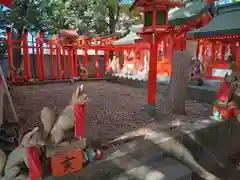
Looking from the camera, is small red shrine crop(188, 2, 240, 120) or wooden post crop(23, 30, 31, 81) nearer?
small red shrine crop(188, 2, 240, 120)

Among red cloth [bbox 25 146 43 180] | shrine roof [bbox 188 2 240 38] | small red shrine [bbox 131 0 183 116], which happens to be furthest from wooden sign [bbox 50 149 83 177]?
shrine roof [bbox 188 2 240 38]

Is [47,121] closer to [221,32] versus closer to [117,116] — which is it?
[117,116]

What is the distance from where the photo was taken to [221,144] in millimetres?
4414

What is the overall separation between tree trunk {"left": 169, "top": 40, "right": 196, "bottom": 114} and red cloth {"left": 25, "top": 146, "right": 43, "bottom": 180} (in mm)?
3659

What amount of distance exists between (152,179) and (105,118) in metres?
2.29

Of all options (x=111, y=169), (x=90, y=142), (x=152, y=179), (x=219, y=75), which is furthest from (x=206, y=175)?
(x=219, y=75)

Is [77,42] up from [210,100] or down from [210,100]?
up

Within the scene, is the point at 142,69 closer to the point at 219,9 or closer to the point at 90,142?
the point at 219,9

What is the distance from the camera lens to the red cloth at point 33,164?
1.98 metres

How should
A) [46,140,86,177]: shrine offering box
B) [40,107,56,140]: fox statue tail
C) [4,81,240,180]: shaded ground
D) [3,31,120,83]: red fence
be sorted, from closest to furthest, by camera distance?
[46,140,86,177]: shrine offering box
[40,107,56,140]: fox statue tail
[4,81,240,180]: shaded ground
[3,31,120,83]: red fence

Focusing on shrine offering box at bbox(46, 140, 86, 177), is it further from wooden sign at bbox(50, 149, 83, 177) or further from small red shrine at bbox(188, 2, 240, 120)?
small red shrine at bbox(188, 2, 240, 120)

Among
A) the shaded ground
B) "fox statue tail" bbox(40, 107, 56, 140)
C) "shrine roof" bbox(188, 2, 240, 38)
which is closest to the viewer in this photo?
"fox statue tail" bbox(40, 107, 56, 140)

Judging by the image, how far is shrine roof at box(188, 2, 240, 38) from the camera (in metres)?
6.56

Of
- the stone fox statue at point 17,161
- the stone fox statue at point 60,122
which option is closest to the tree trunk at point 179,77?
the stone fox statue at point 60,122
